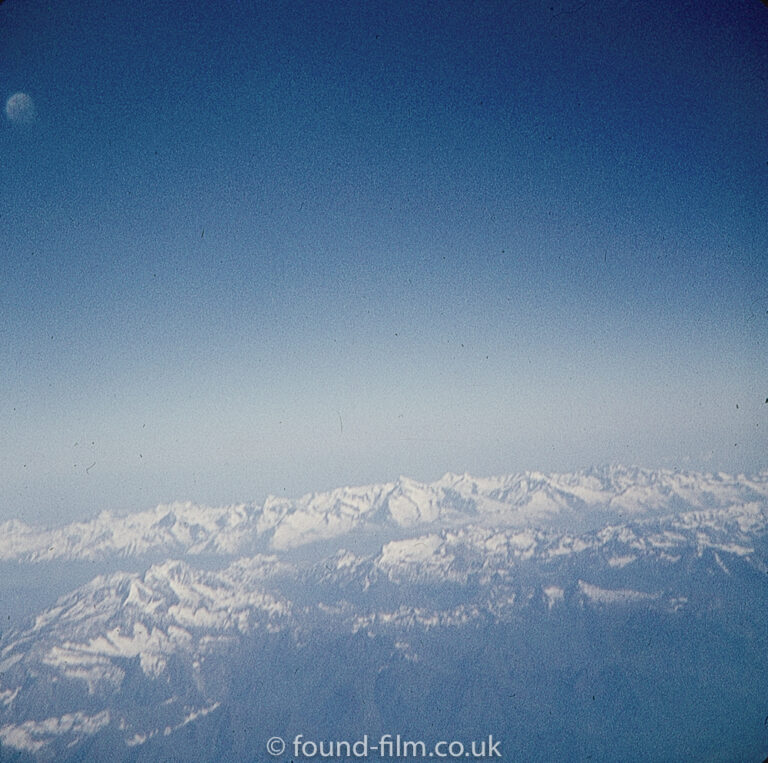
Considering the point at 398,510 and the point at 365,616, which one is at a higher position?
the point at 398,510

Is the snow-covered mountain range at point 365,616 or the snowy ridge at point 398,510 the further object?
the snowy ridge at point 398,510

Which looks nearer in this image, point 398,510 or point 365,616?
point 365,616

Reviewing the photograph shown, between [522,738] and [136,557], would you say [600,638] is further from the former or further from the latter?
[136,557]

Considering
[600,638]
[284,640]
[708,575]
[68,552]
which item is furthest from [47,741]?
[708,575]

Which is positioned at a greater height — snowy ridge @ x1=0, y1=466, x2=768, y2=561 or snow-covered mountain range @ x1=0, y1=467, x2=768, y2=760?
snowy ridge @ x1=0, y1=466, x2=768, y2=561

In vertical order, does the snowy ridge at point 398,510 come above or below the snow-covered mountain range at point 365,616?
above
